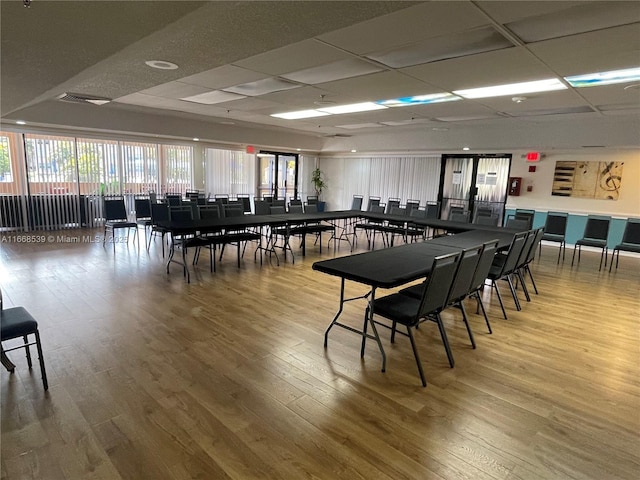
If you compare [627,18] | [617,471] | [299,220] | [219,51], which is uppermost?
[627,18]

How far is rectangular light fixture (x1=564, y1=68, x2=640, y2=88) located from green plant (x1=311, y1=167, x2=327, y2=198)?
912 centimetres

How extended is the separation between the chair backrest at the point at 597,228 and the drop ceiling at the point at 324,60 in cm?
146

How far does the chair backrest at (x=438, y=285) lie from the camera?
2.76 metres

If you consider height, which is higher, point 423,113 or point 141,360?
point 423,113

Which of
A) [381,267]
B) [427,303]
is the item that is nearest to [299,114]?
[381,267]

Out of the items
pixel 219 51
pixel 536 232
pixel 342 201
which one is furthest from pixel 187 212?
pixel 342 201

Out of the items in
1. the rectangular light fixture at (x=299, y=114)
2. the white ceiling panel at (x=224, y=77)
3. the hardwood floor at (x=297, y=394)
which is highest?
the rectangular light fixture at (x=299, y=114)

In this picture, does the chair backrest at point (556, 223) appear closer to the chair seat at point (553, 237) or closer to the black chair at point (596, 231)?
the chair seat at point (553, 237)

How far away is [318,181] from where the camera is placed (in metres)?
12.9

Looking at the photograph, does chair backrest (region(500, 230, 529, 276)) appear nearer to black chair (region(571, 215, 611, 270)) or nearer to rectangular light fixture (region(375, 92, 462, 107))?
rectangular light fixture (region(375, 92, 462, 107))

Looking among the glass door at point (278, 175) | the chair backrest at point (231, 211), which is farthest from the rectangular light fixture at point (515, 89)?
the glass door at point (278, 175)

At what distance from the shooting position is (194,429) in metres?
2.25

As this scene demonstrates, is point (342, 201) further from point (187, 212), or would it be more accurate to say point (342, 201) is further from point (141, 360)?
point (141, 360)

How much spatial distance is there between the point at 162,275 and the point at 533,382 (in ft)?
15.7
